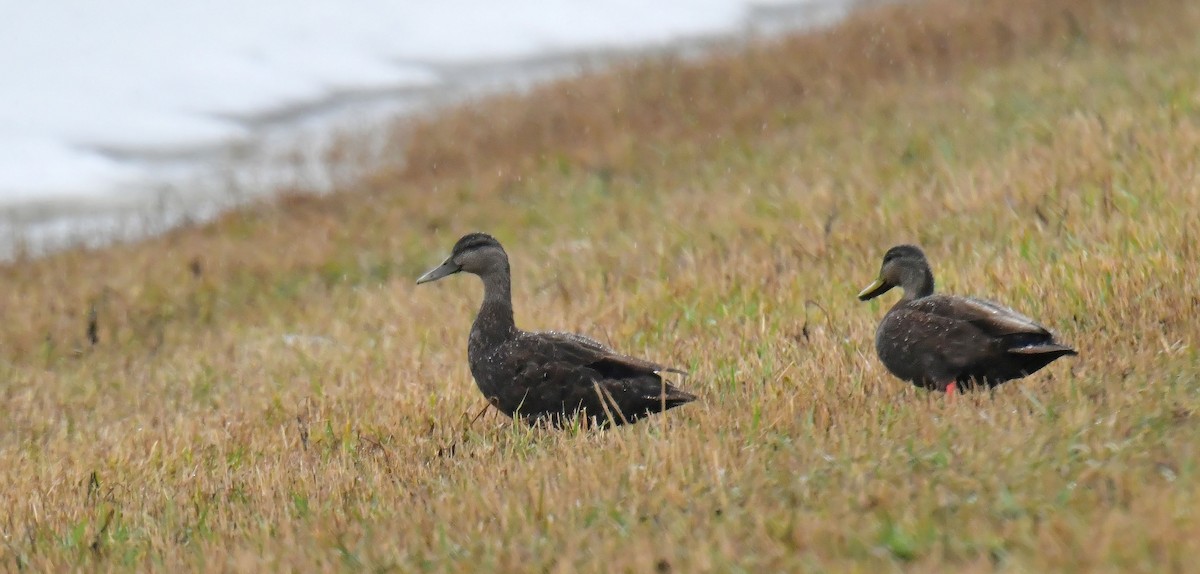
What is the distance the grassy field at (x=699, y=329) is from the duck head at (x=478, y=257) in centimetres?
77

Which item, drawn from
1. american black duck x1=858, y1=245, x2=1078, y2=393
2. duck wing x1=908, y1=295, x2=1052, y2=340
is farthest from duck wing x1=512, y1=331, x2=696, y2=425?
duck wing x1=908, y1=295, x2=1052, y2=340

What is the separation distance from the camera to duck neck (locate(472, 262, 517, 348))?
22.8ft

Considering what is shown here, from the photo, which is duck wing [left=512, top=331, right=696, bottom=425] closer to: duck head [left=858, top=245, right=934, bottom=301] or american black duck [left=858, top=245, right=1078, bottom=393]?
american black duck [left=858, top=245, right=1078, bottom=393]

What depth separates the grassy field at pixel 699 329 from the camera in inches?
189

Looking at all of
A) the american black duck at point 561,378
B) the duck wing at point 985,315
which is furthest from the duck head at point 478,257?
the duck wing at point 985,315

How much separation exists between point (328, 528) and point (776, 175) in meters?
9.16

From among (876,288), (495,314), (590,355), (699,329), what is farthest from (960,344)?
(699,329)

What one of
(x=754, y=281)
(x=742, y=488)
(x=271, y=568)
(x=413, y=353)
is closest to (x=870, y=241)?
(x=754, y=281)

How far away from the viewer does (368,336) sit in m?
10.7

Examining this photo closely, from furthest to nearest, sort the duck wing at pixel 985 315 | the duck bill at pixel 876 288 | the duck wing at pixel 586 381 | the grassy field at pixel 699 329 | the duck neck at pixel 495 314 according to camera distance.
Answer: the duck bill at pixel 876 288, the duck neck at pixel 495 314, the duck wing at pixel 586 381, the duck wing at pixel 985 315, the grassy field at pixel 699 329

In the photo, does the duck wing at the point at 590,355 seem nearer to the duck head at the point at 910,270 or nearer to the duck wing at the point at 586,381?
the duck wing at the point at 586,381

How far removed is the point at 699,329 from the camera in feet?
29.0

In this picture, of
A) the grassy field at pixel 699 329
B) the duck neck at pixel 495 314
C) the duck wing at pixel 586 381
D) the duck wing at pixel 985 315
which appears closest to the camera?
the grassy field at pixel 699 329

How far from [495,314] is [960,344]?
94.3 inches
